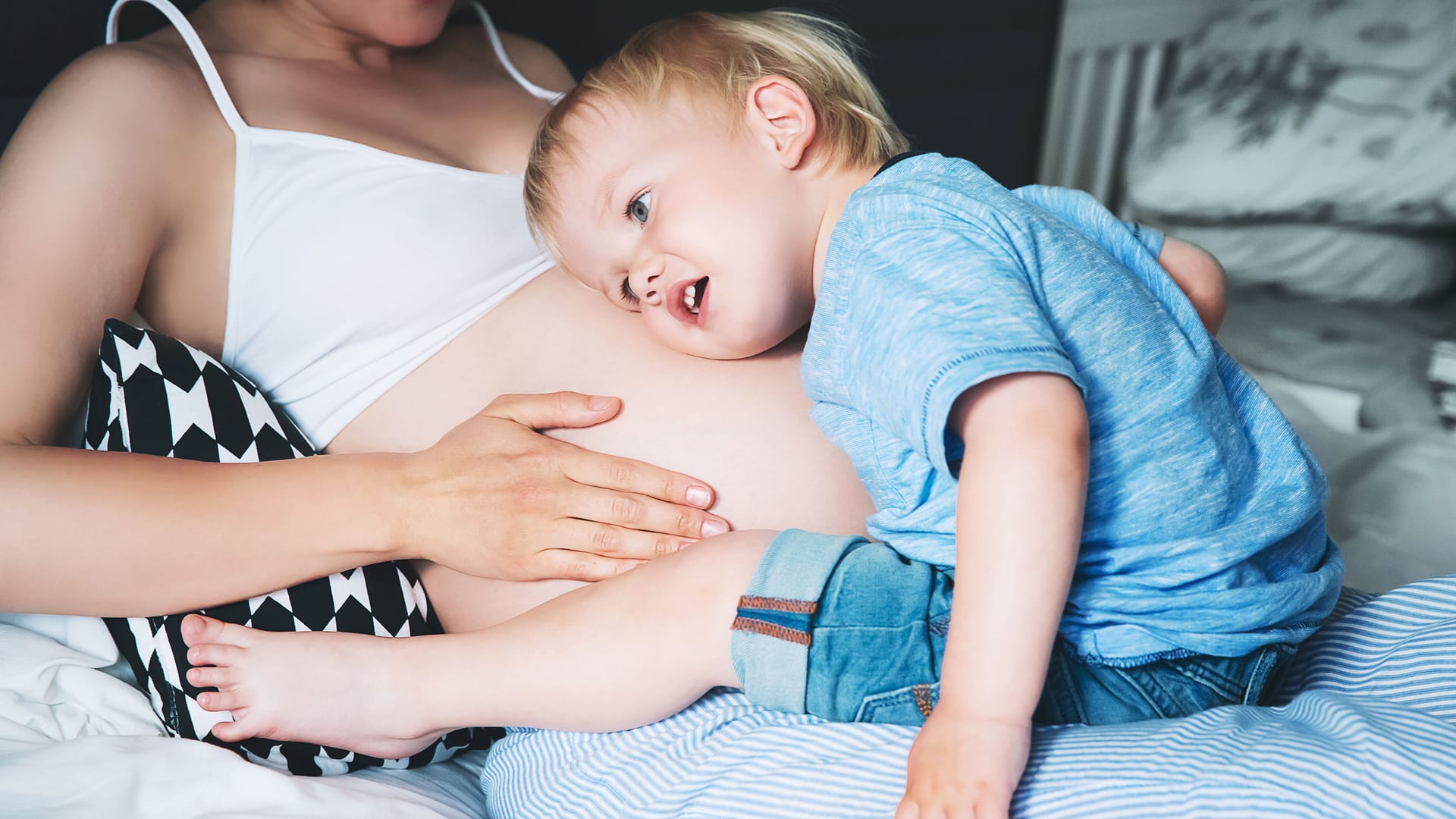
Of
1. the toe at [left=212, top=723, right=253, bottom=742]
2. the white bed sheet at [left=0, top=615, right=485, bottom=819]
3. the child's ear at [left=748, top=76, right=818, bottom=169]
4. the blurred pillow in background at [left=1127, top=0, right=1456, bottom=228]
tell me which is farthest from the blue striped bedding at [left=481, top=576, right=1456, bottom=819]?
the blurred pillow in background at [left=1127, top=0, right=1456, bottom=228]

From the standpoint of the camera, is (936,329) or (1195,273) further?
(1195,273)

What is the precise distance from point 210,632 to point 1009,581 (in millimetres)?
674

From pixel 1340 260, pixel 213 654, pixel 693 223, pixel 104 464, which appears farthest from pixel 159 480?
pixel 1340 260

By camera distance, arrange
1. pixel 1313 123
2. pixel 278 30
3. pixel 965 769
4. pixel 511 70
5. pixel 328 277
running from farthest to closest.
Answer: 1. pixel 1313 123
2. pixel 511 70
3. pixel 278 30
4. pixel 328 277
5. pixel 965 769

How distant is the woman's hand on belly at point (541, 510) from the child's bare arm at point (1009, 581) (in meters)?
0.32

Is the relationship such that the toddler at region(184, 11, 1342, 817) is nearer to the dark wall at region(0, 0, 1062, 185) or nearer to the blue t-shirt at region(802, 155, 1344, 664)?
the blue t-shirt at region(802, 155, 1344, 664)

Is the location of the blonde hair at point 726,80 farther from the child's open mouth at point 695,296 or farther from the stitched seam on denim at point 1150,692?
the stitched seam on denim at point 1150,692

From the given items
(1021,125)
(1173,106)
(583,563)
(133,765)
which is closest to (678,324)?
(583,563)

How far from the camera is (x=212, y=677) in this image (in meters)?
0.86

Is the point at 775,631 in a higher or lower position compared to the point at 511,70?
lower

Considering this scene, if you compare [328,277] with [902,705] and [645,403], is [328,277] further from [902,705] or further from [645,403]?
[902,705]

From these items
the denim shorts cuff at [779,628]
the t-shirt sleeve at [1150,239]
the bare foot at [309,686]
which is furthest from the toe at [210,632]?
the t-shirt sleeve at [1150,239]

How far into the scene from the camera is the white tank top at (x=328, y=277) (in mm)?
1060

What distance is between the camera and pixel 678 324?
960mm
